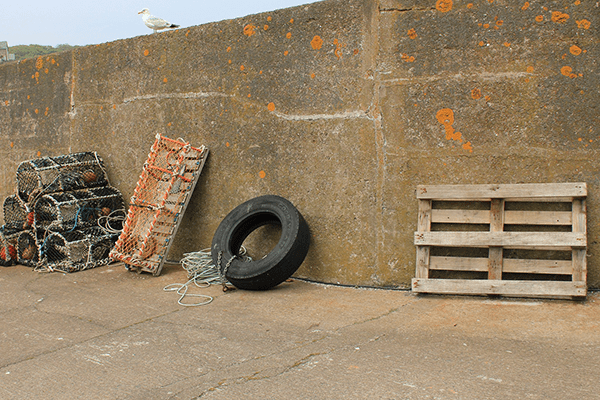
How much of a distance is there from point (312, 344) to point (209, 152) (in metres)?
2.47

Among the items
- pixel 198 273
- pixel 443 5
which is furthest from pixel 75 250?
pixel 443 5

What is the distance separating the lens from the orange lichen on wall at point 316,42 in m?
4.22

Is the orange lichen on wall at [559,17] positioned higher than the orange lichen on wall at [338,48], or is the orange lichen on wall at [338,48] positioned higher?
the orange lichen on wall at [559,17]

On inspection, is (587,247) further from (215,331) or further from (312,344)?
(215,331)

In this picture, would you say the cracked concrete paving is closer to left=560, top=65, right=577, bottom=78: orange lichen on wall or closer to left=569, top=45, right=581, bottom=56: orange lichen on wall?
left=560, top=65, right=577, bottom=78: orange lichen on wall

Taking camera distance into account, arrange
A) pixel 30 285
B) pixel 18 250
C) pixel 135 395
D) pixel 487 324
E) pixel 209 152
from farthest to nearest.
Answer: pixel 18 250 → pixel 209 152 → pixel 30 285 → pixel 487 324 → pixel 135 395

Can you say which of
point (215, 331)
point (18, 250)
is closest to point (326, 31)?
point (215, 331)

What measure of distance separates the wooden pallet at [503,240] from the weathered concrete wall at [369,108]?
14 centimetres

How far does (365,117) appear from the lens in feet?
13.3

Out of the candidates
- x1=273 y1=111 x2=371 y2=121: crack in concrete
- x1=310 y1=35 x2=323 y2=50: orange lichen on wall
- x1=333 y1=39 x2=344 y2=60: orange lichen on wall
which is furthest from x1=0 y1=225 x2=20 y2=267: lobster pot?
x1=333 y1=39 x2=344 y2=60: orange lichen on wall

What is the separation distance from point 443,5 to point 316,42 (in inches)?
40.5

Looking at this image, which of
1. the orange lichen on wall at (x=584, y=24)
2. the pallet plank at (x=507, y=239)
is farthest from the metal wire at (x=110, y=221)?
the orange lichen on wall at (x=584, y=24)

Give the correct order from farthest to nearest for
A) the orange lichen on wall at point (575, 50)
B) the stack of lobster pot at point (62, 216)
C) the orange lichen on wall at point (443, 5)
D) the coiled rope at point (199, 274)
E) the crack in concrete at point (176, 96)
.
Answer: the stack of lobster pot at point (62, 216) → the crack in concrete at point (176, 96) → the coiled rope at point (199, 274) → the orange lichen on wall at point (443, 5) → the orange lichen on wall at point (575, 50)

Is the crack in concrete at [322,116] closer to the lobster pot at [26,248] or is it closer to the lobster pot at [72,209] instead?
the lobster pot at [72,209]
